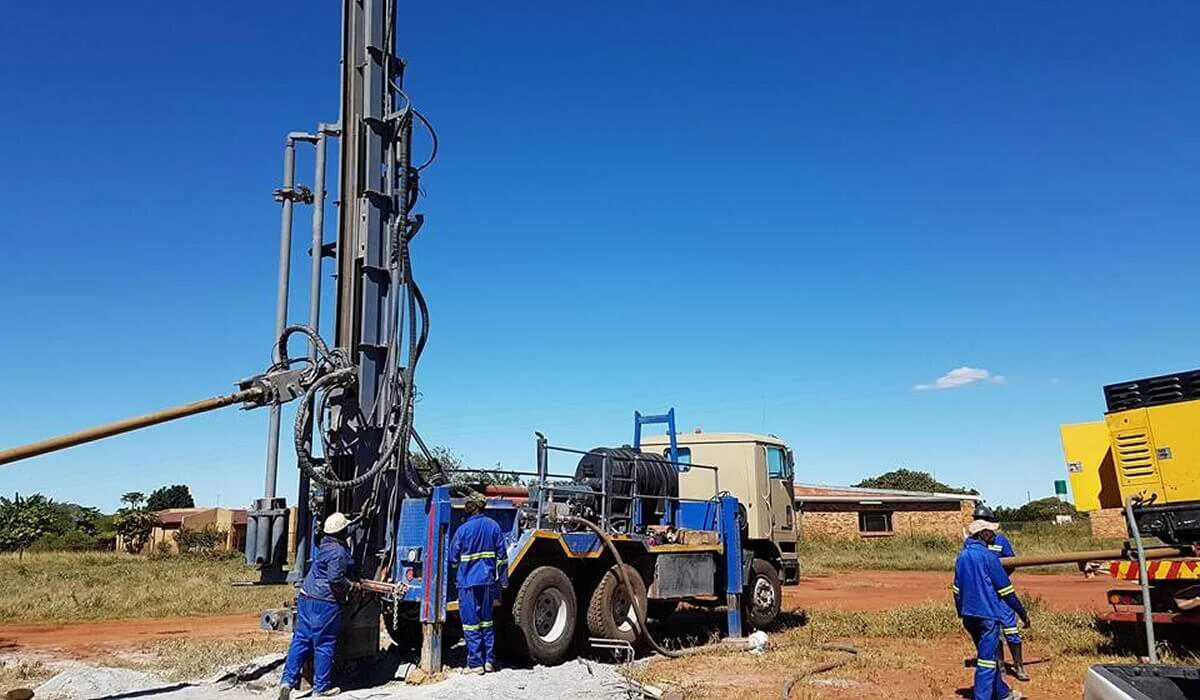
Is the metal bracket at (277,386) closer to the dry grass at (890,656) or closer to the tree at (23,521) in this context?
the dry grass at (890,656)

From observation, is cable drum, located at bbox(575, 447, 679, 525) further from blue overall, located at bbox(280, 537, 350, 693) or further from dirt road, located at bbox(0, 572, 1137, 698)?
blue overall, located at bbox(280, 537, 350, 693)

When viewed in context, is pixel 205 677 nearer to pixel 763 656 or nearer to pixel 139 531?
pixel 763 656

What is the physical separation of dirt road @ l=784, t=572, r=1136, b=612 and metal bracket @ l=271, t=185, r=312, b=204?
490 inches

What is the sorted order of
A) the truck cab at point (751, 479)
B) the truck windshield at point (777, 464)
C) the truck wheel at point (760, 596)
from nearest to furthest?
the truck wheel at point (760, 596) < the truck cab at point (751, 479) < the truck windshield at point (777, 464)

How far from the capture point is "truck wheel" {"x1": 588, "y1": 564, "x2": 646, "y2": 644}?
35.6 ft

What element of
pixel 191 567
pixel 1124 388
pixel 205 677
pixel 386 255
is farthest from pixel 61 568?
pixel 1124 388

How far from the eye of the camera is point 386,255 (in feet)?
32.1

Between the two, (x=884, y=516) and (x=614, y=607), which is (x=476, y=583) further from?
(x=884, y=516)

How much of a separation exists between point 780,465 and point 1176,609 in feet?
20.7

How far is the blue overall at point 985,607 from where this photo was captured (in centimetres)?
816

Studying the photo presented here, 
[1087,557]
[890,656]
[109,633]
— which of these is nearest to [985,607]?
[1087,557]

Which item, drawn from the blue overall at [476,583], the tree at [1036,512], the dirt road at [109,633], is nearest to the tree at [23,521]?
the dirt road at [109,633]

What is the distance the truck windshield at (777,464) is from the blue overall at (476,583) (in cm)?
676

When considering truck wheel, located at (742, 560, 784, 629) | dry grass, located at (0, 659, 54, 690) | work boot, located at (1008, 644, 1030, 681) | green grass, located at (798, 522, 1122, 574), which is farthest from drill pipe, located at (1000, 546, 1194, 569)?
green grass, located at (798, 522, 1122, 574)
